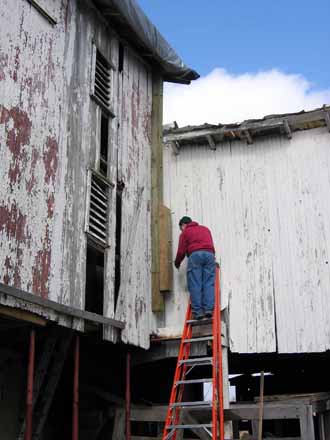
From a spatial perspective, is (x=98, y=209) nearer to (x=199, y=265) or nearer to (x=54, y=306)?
(x=199, y=265)

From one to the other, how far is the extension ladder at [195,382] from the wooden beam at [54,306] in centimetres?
116

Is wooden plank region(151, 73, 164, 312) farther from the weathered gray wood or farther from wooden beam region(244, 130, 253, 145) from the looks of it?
wooden beam region(244, 130, 253, 145)

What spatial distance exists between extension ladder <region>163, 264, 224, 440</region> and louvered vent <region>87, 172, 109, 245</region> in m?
2.02

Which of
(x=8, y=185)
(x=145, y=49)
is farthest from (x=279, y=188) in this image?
(x=8, y=185)

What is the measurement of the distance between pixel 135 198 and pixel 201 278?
1806 mm

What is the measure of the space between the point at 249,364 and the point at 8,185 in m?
7.85

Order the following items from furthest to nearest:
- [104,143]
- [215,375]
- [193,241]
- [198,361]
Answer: [104,143], [193,241], [198,361], [215,375]

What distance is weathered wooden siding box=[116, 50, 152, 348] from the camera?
9.95m

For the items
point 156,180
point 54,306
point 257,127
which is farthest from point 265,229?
point 54,306

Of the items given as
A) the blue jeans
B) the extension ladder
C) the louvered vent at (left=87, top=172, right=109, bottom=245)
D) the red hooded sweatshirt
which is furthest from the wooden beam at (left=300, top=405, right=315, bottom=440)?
the louvered vent at (left=87, top=172, right=109, bottom=245)

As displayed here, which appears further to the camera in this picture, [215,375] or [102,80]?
[102,80]

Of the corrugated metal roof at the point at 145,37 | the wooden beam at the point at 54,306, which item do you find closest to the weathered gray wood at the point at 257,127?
the corrugated metal roof at the point at 145,37

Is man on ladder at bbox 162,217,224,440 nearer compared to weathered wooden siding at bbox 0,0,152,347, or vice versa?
weathered wooden siding at bbox 0,0,152,347

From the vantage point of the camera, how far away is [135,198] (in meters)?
10.8
